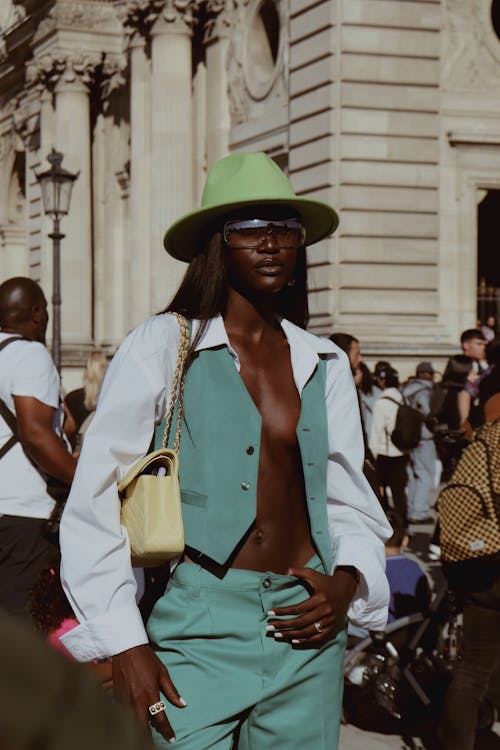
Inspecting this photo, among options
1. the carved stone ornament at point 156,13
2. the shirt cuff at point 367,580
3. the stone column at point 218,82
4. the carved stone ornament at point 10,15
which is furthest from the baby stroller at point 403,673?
the carved stone ornament at point 10,15

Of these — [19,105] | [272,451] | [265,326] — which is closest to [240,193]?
[265,326]

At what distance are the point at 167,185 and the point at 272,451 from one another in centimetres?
2230

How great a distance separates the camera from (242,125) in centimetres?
2345

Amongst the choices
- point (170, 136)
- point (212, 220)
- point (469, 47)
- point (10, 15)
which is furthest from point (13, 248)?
Result: point (212, 220)

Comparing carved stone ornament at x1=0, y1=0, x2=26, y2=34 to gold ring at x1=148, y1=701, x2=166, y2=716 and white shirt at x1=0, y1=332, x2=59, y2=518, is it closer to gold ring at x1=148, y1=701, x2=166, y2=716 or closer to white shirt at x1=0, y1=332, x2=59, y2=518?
white shirt at x1=0, y1=332, x2=59, y2=518

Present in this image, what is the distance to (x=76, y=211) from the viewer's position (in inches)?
1207

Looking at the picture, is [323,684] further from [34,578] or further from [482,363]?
[482,363]

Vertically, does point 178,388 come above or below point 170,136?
below

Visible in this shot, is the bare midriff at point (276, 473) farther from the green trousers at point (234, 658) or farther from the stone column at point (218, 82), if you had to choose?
the stone column at point (218, 82)

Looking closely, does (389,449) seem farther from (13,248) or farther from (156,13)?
(13,248)

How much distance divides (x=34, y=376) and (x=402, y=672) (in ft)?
8.87

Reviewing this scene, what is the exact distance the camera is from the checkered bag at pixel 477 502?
4828 mm

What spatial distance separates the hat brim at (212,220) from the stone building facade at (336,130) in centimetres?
1572

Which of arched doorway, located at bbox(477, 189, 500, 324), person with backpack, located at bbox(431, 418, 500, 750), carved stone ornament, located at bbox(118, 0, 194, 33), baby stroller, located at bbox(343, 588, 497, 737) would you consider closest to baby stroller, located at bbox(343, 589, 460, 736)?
baby stroller, located at bbox(343, 588, 497, 737)
